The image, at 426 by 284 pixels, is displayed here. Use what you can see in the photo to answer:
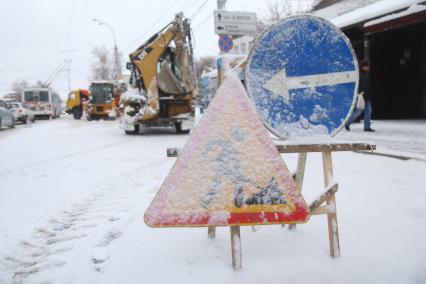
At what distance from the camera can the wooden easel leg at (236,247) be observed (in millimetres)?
1902

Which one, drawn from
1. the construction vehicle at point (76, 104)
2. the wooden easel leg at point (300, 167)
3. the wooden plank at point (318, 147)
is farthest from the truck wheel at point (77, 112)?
the wooden plank at point (318, 147)

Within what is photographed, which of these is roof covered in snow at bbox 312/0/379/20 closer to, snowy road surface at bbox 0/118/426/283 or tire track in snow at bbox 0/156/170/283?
snowy road surface at bbox 0/118/426/283

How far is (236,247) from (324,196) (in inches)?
24.2

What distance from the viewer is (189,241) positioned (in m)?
2.53

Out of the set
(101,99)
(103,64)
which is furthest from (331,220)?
(103,64)

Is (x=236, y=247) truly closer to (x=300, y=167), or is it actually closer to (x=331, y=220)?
(x=331, y=220)

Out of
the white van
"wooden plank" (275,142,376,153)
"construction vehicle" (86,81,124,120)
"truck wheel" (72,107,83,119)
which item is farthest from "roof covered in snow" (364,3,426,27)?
the white van

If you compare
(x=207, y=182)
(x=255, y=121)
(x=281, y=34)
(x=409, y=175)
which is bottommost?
(x=409, y=175)

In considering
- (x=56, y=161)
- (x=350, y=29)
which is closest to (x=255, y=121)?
(x=56, y=161)

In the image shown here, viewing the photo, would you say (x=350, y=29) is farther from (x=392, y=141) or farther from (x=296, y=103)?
(x=296, y=103)

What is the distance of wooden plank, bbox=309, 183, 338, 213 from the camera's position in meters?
2.07

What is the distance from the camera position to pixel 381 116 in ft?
48.9

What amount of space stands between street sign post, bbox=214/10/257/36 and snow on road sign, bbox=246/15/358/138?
691cm

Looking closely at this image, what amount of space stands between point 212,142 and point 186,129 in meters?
9.88
